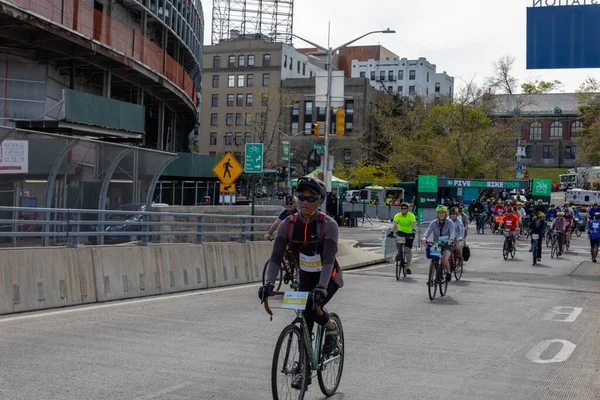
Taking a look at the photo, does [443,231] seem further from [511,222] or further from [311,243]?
[511,222]

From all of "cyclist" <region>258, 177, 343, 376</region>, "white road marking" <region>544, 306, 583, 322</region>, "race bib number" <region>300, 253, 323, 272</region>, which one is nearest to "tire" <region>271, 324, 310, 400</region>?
"cyclist" <region>258, 177, 343, 376</region>

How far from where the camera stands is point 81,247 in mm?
13609

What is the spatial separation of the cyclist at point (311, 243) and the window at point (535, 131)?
12623 cm

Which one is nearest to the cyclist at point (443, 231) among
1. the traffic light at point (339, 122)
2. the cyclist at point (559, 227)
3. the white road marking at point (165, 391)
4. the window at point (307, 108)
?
the white road marking at point (165, 391)

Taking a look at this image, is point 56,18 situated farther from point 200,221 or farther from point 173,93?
point 173,93

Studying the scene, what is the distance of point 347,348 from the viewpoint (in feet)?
32.3

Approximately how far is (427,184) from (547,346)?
31924 mm

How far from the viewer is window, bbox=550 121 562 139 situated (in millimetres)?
126875

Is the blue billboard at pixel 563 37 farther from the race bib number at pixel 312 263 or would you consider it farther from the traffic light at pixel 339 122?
the traffic light at pixel 339 122

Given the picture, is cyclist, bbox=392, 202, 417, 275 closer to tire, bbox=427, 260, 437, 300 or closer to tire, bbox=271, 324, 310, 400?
tire, bbox=427, 260, 437, 300

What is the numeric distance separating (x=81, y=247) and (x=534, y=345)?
7292 mm

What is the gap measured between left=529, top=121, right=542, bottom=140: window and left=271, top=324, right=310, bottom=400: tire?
127 m

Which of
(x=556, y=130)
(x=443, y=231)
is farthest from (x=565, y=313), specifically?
(x=556, y=130)

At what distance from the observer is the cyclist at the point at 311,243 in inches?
→ 266
